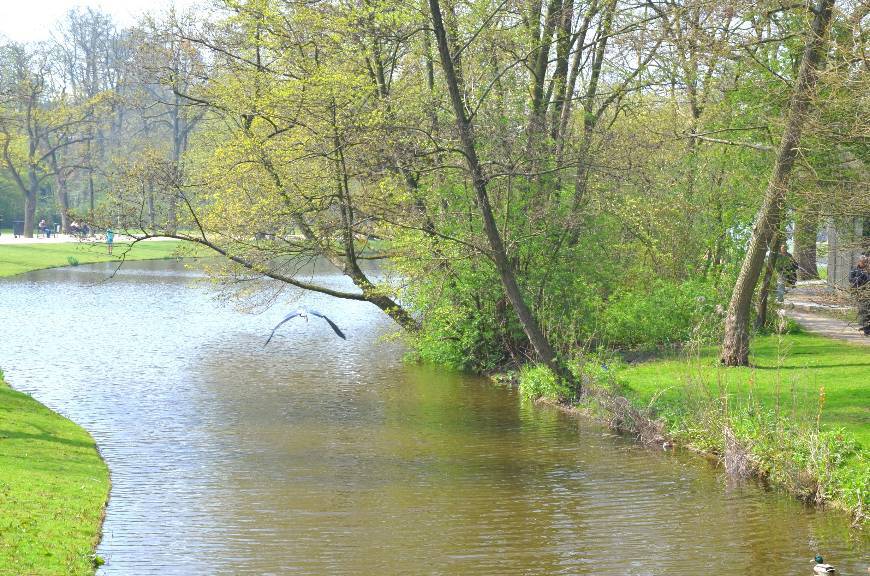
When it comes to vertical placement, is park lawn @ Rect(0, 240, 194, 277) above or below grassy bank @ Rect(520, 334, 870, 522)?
above

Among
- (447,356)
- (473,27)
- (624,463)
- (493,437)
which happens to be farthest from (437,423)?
(473,27)

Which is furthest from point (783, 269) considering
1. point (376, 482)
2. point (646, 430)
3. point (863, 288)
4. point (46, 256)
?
point (46, 256)

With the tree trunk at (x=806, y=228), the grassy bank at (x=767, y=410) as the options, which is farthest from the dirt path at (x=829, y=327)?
the tree trunk at (x=806, y=228)

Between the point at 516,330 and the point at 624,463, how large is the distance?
7.15 meters

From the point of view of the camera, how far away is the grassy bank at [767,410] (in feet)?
39.7

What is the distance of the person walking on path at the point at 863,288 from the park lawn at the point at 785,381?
2.46ft

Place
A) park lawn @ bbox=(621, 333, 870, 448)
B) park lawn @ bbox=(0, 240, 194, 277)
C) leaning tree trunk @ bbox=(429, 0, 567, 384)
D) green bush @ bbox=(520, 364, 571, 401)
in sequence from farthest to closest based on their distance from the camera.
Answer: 1. park lawn @ bbox=(0, 240, 194, 277)
2. green bush @ bbox=(520, 364, 571, 401)
3. leaning tree trunk @ bbox=(429, 0, 567, 384)
4. park lawn @ bbox=(621, 333, 870, 448)

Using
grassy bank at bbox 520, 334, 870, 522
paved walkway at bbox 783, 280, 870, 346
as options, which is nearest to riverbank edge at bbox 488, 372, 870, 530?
grassy bank at bbox 520, 334, 870, 522

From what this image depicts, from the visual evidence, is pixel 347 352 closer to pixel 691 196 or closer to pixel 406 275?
pixel 406 275

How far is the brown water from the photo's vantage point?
10.5 meters

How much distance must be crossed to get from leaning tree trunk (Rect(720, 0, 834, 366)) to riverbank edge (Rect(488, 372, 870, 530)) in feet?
7.99

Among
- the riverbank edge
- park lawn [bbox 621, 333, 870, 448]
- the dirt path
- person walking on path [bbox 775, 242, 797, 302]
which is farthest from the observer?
person walking on path [bbox 775, 242, 797, 302]

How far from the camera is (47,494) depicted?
11.2 m

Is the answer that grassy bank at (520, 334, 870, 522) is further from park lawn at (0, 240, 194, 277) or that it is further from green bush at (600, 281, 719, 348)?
park lawn at (0, 240, 194, 277)
